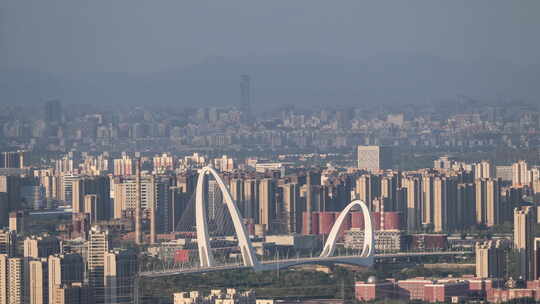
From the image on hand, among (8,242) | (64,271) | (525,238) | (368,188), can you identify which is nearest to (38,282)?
(64,271)

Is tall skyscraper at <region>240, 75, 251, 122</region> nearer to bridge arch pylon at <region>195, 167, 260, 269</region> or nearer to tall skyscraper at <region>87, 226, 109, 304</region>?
bridge arch pylon at <region>195, 167, 260, 269</region>

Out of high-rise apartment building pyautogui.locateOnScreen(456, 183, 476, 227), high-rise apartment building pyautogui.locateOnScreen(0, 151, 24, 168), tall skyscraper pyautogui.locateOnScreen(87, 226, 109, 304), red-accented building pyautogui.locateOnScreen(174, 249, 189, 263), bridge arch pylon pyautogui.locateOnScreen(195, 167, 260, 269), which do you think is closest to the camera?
tall skyscraper pyautogui.locateOnScreen(87, 226, 109, 304)

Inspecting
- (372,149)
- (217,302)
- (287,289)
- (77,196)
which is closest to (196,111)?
(372,149)

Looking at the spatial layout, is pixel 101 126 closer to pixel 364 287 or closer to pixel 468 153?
pixel 468 153

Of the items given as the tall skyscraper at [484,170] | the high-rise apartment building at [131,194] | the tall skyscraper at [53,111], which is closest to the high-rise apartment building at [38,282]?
the high-rise apartment building at [131,194]

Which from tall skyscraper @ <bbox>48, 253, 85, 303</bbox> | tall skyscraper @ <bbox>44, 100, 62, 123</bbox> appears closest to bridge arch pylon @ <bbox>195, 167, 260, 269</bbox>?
tall skyscraper @ <bbox>48, 253, 85, 303</bbox>

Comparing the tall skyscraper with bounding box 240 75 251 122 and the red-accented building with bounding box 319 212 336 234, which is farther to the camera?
the tall skyscraper with bounding box 240 75 251 122
